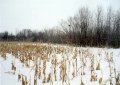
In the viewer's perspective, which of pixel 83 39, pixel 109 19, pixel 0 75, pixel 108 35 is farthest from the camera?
pixel 109 19

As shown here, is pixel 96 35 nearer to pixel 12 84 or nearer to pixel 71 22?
pixel 71 22

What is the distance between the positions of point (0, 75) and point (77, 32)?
53.0ft

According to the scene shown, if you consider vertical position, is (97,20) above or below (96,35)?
above

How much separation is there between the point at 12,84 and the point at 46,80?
982 millimetres

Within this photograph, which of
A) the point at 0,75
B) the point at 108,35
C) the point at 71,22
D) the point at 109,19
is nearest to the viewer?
the point at 0,75

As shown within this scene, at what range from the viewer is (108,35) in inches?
840

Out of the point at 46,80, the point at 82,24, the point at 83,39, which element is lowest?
the point at 46,80

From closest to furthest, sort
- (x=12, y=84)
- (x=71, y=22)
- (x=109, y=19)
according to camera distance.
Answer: (x=12, y=84), (x=71, y=22), (x=109, y=19)

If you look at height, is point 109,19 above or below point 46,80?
above

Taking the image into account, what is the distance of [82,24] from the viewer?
832 inches

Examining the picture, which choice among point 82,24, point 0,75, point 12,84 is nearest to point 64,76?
point 12,84

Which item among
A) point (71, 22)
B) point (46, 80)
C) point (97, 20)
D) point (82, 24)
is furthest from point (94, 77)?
point (97, 20)

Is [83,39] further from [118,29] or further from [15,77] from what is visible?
[15,77]

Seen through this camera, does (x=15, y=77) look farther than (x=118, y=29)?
No
